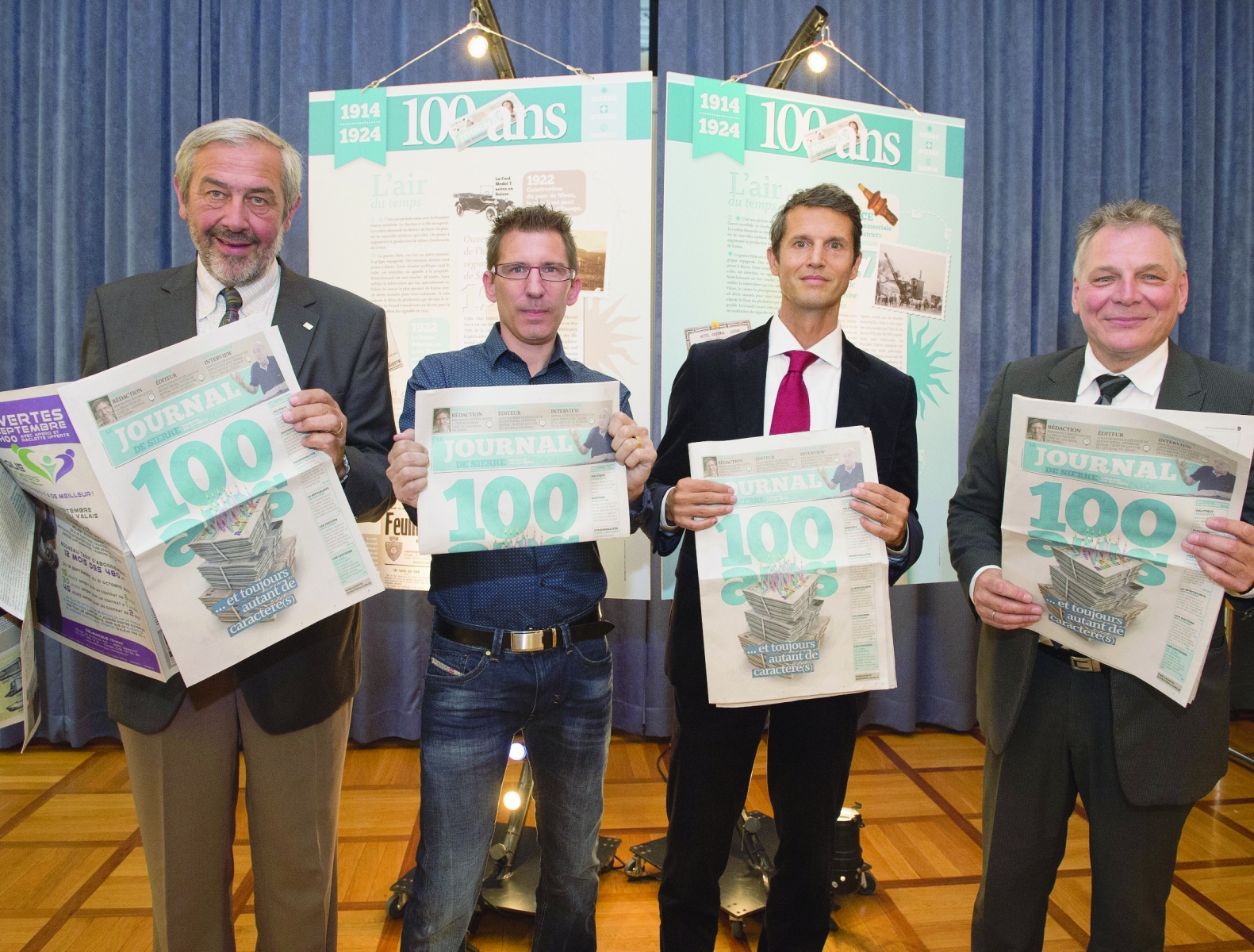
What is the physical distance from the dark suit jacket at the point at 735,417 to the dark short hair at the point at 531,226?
1.20 ft

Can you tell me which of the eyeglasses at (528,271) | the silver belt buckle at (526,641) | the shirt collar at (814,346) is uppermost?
the eyeglasses at (528,271)

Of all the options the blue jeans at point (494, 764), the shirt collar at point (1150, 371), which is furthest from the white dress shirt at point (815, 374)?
the blue jeans at point (494, 764)

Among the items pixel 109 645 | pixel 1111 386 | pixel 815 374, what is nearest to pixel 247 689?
pixel 109 645

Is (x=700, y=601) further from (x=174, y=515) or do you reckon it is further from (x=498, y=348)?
(x=174, y=515)

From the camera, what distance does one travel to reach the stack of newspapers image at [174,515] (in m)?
1.28

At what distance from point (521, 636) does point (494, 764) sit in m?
0.27

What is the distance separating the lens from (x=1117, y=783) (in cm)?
157

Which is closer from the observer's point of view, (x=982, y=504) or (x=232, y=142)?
(x=232, y=142)

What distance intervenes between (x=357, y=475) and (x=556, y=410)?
0.41 m

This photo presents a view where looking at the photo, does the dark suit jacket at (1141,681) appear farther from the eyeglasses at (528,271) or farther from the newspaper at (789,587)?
the eyeglasses at (528,271)

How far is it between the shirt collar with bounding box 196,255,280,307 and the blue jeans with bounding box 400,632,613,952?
30.8 inches

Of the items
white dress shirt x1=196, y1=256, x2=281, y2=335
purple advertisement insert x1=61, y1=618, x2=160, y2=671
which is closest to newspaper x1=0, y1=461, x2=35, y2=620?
purple advertisement insert x1=61, y1=618, x2=160, y2=671

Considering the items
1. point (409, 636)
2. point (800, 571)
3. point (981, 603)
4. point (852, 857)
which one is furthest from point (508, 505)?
point (409, 636)

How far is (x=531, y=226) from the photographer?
1.62 meters
